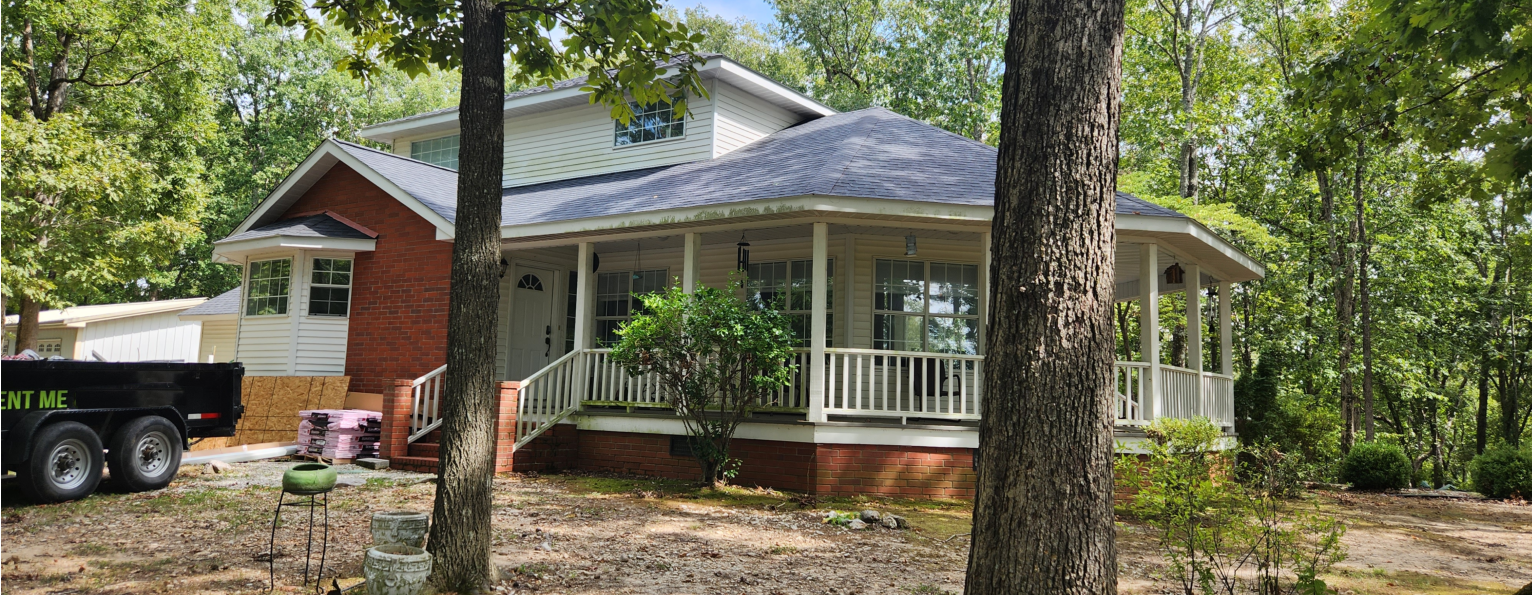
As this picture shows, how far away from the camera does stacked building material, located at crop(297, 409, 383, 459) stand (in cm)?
1061

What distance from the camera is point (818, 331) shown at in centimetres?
912

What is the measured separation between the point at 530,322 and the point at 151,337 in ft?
52.5

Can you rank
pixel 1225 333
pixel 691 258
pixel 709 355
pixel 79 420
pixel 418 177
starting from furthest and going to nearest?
pixel 418 177 → pixel 1225 333 → pixel 691 258 → pixel 709 355 → pixel 79 420

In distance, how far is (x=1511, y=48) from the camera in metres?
5.11

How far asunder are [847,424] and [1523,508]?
9573mm

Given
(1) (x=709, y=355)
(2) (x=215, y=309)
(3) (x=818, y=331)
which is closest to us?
(3) (x=818, y=331)

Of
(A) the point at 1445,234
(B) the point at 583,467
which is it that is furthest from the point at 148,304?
(A) the point at 1445,234

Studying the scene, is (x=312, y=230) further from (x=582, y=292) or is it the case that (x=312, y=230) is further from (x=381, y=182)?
(x=582, y=292)

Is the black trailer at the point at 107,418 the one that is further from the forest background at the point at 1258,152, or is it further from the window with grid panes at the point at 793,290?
the window with grid panes at the point at 793,290

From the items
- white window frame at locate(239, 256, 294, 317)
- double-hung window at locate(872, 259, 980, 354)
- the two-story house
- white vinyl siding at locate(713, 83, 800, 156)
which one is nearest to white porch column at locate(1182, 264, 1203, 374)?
the two-story house

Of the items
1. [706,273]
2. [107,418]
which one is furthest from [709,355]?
[107,418]

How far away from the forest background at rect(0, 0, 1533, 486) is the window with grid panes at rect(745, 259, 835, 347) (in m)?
4.95

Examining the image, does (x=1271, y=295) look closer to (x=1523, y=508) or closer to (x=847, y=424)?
(x=1523, y=508)

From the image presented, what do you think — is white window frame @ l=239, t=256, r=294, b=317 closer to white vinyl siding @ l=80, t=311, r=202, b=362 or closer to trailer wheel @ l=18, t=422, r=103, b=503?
trailer wheel @ l=18, t=422, r=103, b=503
